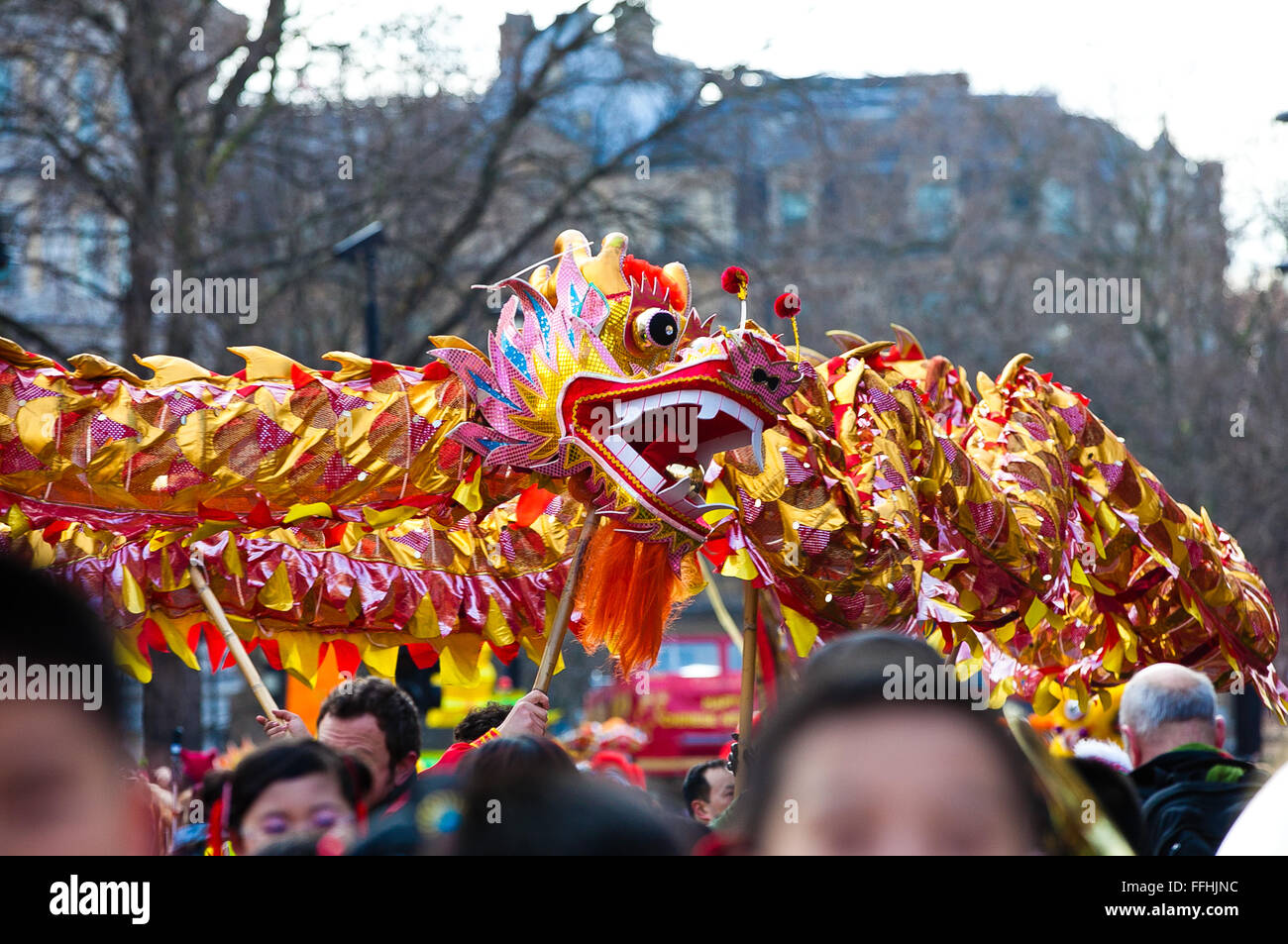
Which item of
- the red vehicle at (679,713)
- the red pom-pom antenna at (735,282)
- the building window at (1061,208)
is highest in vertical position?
the building window at (1061,208)

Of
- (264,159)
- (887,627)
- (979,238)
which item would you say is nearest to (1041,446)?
(887,627)

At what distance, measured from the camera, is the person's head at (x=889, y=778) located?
4.41 feet

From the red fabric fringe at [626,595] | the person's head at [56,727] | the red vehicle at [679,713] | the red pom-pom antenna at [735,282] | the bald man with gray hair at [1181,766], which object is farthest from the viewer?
the red vehicle at [679,713]

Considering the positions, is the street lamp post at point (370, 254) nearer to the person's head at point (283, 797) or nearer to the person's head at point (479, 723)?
the person's head at point (479, 723)

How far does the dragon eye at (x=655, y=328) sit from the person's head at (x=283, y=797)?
193 centimetres

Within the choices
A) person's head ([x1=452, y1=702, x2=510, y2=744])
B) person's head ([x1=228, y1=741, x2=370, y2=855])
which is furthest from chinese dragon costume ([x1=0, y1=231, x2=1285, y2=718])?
person's head ([x1=228, y1=741, x2=370, y2=855])

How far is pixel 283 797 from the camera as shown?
2.09 meters

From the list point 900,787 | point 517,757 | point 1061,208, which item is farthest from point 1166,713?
point 1061,208

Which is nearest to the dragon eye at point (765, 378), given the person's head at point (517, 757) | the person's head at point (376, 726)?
the person's head at point (376, 726)

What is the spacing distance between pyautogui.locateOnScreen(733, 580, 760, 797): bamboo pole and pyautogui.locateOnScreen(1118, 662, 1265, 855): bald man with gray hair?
3.17ft

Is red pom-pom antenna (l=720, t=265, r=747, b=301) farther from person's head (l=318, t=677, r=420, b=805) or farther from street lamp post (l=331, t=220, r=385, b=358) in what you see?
street lamp post (l=331, t=220, r=385, b=358)

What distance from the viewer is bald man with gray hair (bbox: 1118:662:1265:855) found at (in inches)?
123

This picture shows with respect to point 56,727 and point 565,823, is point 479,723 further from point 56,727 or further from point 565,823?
point 565,823

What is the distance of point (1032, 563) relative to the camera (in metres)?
4.71
